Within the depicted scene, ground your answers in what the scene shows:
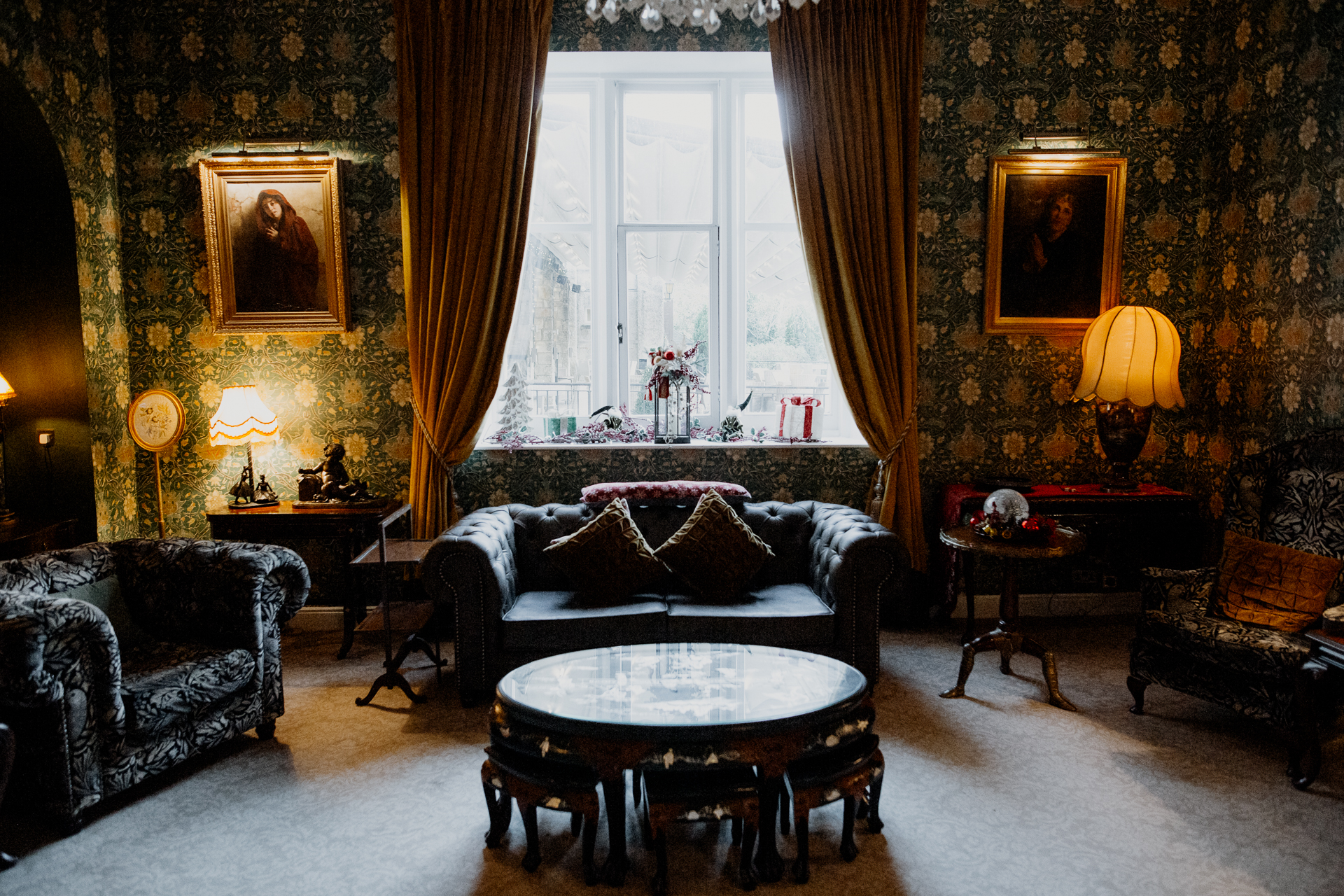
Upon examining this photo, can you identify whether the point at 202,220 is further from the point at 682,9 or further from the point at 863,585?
the point at 863,585

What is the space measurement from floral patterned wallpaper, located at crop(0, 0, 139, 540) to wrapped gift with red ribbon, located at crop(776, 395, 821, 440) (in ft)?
12.4

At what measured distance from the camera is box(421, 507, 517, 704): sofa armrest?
377cm

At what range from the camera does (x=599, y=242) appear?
5.32 metres

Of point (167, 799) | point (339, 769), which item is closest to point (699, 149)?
point (339, 769)

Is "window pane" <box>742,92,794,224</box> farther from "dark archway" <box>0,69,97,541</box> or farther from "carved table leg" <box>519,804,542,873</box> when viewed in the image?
"carved table leg" <box>519,804,542,873</box>

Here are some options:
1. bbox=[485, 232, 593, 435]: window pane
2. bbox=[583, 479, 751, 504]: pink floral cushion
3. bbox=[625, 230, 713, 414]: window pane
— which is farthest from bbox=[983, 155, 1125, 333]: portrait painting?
bbox=[485, 232, 593, 435]: window pane

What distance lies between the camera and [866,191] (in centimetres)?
484

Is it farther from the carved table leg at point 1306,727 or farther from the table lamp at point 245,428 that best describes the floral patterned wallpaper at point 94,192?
the carved table leg at point 1306,727

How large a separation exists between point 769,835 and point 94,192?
15.5ft

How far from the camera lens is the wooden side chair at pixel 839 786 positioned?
2.51 metres

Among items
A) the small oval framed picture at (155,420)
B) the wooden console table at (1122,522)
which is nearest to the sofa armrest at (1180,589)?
the wooden console table at (1122,522)

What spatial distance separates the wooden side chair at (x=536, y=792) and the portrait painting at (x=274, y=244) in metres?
3.12

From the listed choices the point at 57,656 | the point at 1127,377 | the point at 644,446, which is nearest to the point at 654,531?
the point at 644,446

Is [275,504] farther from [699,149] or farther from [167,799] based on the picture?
[699,149]
